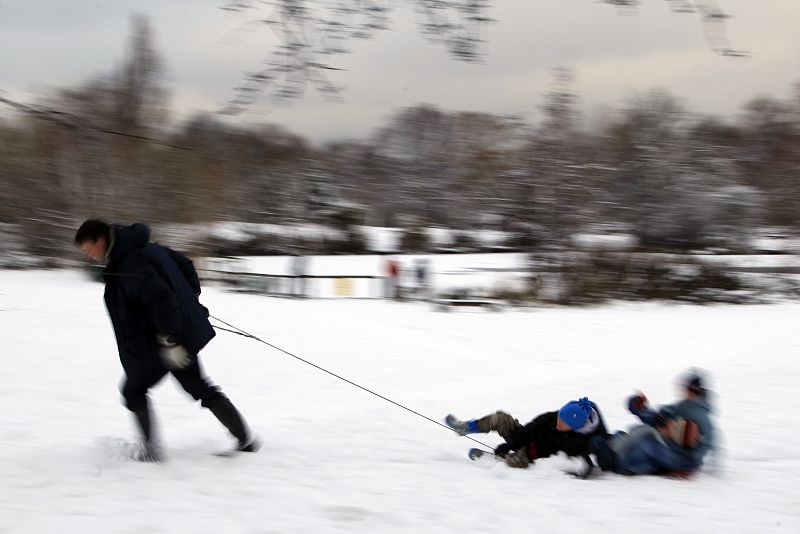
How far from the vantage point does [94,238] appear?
525 centimetres

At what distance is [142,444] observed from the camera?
5.66 meters

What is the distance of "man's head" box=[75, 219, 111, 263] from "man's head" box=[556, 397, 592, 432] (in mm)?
3620

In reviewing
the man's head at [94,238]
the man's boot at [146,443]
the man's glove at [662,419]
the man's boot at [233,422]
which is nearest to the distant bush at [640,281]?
the man's glove at [662,419]

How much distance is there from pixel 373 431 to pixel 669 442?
8.98 feet

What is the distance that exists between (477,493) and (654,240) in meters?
33.7

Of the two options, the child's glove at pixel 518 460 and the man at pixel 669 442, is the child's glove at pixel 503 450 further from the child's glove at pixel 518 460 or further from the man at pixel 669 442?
the man at pixel 669 442

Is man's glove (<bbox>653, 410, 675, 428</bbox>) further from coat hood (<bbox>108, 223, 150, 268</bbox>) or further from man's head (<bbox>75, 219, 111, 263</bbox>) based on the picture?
man's head (<bbox>75, 219, 111, 263</bbox>)

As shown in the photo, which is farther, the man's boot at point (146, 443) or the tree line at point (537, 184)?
the tree line at point (537, 184)

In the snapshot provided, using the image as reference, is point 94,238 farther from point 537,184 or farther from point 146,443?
point 537,184

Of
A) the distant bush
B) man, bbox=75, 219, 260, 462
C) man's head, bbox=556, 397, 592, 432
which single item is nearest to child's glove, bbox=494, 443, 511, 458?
man's head, bbox=556, 397, 592, 432

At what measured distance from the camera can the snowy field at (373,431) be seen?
16.1 feet

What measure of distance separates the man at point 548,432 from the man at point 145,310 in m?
2.45

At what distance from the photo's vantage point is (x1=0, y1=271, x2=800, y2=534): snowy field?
4.91 metres

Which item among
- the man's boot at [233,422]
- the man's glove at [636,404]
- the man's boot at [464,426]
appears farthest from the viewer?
the man's boot at [464,426]
